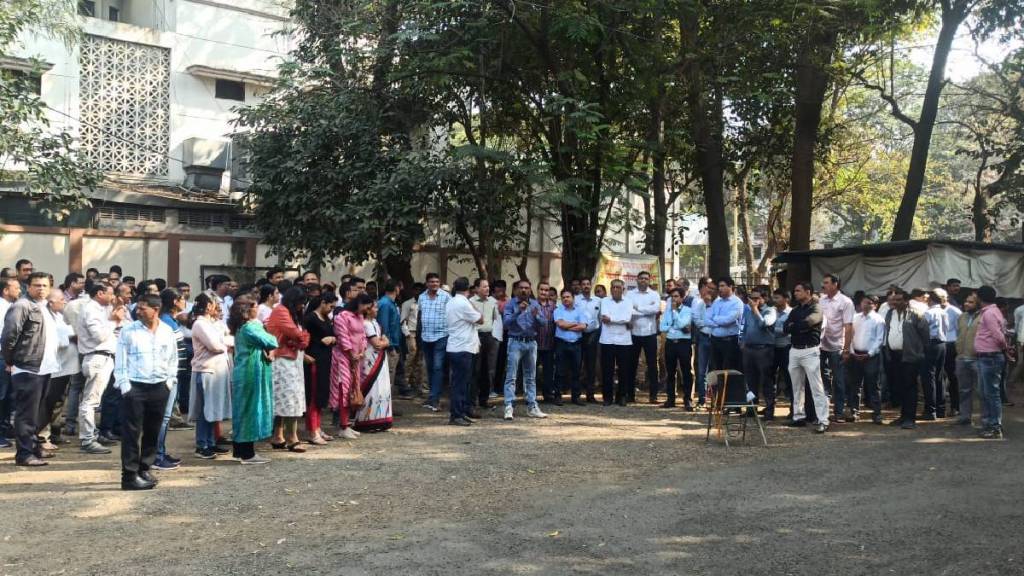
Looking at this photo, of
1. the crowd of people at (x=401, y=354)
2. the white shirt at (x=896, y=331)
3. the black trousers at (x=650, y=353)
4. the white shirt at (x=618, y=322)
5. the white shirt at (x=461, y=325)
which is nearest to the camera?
the crowd of people at (x=401, y=354)

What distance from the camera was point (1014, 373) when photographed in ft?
52.9

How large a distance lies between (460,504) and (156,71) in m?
15.3

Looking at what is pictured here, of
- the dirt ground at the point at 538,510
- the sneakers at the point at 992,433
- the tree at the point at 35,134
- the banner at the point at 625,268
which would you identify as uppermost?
the tree at the point at 35,134

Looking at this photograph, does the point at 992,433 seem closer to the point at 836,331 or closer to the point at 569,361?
the point at 836,331

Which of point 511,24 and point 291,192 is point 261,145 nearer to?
point 291,192

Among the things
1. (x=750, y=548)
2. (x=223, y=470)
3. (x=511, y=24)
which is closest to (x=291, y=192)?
(x=511, y=24)

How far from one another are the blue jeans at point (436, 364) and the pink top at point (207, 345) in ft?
11.2

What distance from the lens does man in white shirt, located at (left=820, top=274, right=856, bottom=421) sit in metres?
11.4

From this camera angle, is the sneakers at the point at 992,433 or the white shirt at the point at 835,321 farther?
the white shirt at the point at 835,321

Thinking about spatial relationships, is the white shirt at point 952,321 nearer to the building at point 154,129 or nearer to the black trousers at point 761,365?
the black trousers at point 761,365

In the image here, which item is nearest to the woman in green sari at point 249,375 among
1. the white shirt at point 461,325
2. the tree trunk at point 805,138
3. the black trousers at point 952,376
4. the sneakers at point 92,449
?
the sneakers at point 92,449

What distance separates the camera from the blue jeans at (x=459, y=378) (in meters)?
11.0

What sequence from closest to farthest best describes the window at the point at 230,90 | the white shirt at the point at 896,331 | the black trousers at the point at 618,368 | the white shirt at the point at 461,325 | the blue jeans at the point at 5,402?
the blue jeans at the point at 5,402, the white shirt at the point at 461,325, the white shirt at the point at 896,331, the black trousers at the point at 618,368, the window at the point at 230,90

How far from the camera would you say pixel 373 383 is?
10.4m
